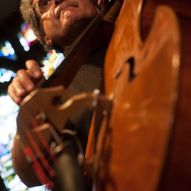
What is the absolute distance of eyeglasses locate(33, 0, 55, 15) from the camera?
1.36 metres

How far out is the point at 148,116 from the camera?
470 millimetres

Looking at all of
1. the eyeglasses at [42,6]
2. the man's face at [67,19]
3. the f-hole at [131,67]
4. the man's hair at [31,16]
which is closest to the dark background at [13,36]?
the man's hair at [31,16]

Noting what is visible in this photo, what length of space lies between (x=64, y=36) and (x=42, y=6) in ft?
0.77

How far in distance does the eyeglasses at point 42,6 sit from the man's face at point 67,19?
0.03m

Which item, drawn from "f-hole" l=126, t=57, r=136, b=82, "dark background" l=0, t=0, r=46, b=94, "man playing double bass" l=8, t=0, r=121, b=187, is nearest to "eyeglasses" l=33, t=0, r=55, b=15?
"man playing double bass" l=8, t=0, r=121, b=187

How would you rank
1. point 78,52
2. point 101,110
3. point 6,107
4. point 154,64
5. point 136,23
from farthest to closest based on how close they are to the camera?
point 6,107 → point 78,52 → point 136,23 → point 101,110 → point 154,64

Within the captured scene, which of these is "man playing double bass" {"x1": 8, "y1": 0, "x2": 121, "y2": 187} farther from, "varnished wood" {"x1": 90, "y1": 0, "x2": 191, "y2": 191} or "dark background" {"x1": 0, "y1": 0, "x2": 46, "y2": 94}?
"dark background" {"x1": 0, "y1": 0, "x2": 46, "y2": 94}

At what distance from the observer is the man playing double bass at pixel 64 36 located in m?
0.80

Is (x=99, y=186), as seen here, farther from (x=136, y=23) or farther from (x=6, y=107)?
(x=6, y=107)

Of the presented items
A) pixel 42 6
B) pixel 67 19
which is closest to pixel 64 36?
pixel 67 19

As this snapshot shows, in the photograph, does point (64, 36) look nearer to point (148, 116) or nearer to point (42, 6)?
point (42, 6)

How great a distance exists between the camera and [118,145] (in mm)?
530

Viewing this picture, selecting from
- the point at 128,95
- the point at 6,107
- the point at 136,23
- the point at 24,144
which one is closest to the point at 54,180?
the point at 24,144

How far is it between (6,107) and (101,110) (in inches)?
86.6
